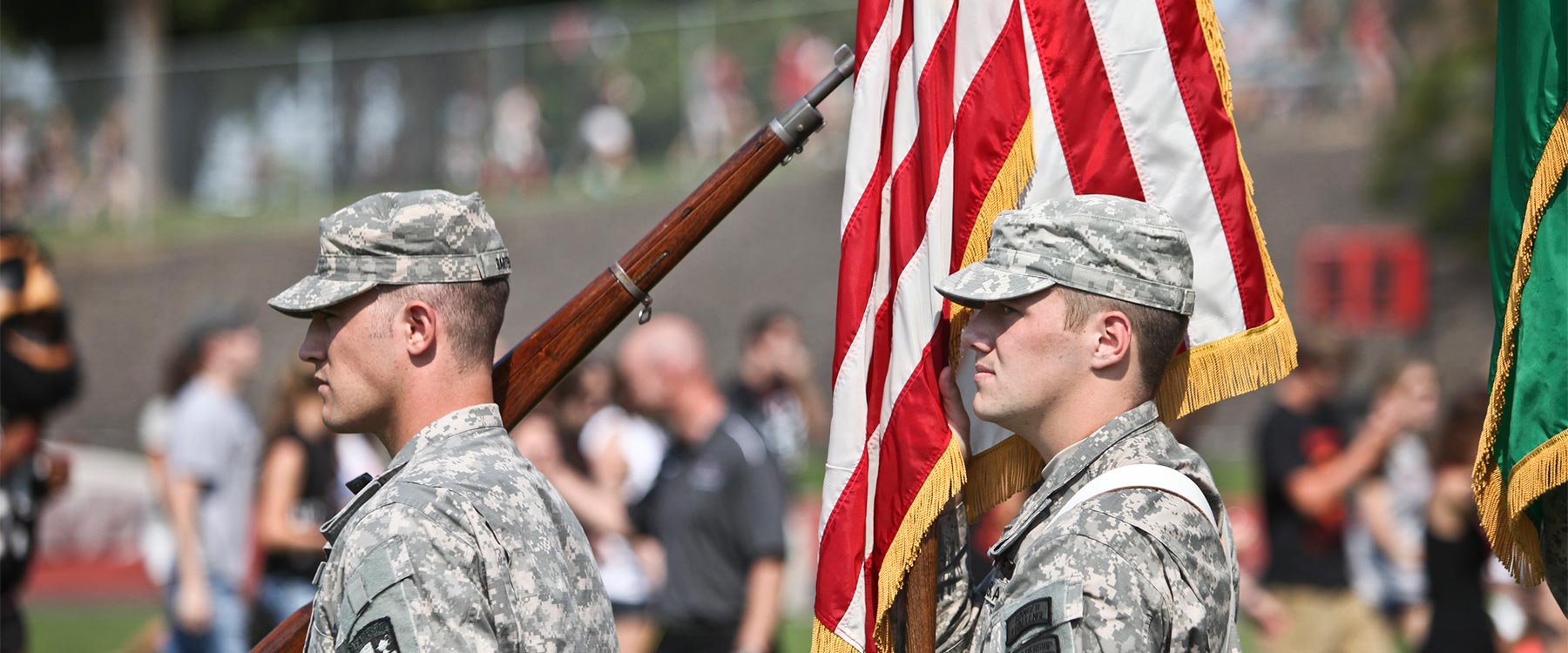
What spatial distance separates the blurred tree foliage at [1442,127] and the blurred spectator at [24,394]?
19.2 meters

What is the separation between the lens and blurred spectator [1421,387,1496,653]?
632 centimetres

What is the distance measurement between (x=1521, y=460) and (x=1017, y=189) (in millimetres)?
1054

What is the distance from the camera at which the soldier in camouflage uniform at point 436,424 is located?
8.21 feet

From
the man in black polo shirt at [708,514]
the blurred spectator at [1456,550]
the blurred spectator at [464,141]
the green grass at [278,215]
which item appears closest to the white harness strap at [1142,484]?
the man in black polo shirt at [708,514]

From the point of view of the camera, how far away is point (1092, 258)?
2.62m

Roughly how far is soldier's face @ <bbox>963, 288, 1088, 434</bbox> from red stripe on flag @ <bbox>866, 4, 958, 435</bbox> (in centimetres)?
53

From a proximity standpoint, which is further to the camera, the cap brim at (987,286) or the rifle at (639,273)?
the rifle at (639,273)

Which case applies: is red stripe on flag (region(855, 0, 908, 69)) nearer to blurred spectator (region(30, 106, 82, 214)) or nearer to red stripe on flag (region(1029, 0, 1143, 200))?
red stripe on flag (region(1029, 0, 1143, 200))

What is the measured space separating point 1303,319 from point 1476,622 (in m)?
15.7

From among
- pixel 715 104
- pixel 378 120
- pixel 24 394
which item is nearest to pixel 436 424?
pixel 24 394

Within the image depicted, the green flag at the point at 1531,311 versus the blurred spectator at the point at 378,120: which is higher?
the blurred spectator at the point at 378,120

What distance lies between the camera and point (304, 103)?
24.3 metres

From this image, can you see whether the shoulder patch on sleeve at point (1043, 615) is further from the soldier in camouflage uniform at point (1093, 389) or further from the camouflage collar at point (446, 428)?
the camouflage collar at point (446, 428)

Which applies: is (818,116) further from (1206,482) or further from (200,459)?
(200,459)
